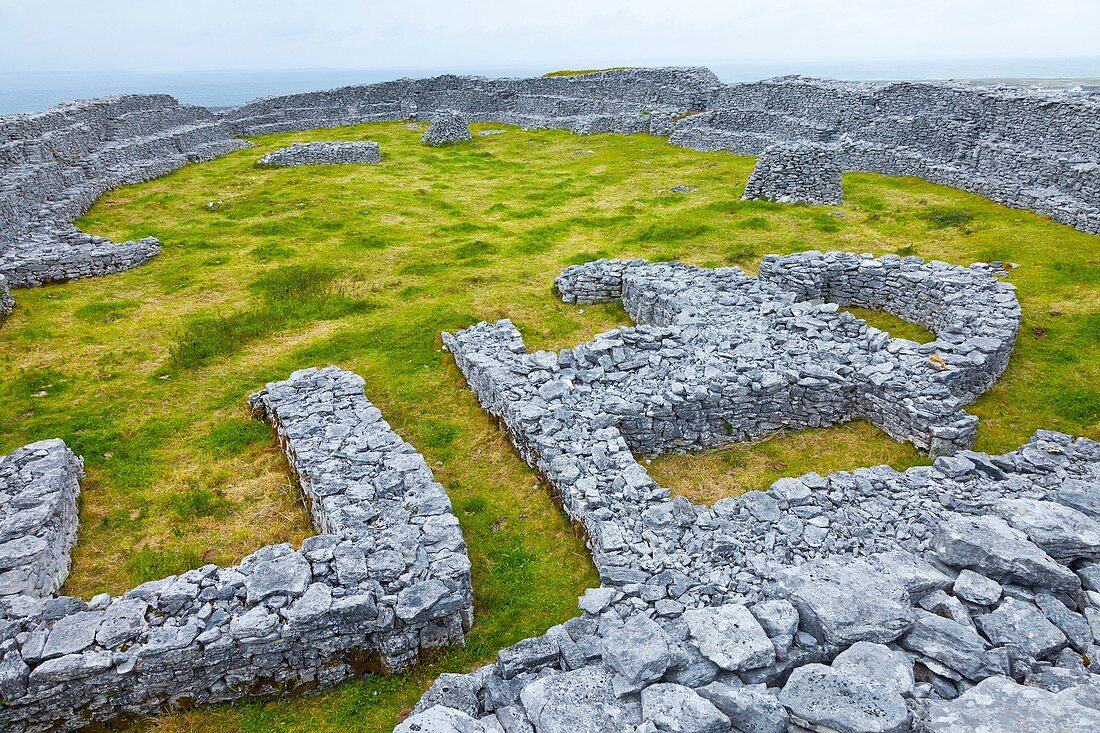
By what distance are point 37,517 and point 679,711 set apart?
8.71m

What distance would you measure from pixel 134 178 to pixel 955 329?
34584mm

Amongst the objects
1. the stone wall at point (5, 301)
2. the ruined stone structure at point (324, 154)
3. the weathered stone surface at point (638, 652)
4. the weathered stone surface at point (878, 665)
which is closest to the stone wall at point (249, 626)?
the weathered stone surface at point (638, 652)

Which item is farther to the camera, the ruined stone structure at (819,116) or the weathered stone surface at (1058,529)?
the ruined stone structure at (819,116)

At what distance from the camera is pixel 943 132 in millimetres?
27953

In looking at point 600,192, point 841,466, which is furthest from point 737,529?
point 600,192

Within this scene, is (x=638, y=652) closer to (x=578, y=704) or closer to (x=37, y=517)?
(x=578, y=704)

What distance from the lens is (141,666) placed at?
6.46 meters

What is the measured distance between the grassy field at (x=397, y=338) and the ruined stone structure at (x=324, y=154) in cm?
438

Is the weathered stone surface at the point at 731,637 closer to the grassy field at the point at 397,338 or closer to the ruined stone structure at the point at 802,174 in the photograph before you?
the grassy field at the point at 397,338

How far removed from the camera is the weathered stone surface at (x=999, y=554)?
542cm

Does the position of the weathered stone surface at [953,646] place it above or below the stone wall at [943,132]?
below

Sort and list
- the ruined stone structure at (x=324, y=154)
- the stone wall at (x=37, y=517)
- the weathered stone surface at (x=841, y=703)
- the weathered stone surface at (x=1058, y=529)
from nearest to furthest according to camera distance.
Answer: the weathered stone surface at (x=841, y=703) < the weathered stone surface at (x=1058, y=529) < the stone wall at (x=37, y=517) < the ruined stone structure at (x=324, y=154)

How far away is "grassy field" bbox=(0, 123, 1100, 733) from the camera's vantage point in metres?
9.10

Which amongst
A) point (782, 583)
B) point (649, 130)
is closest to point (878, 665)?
point (782, 583)
